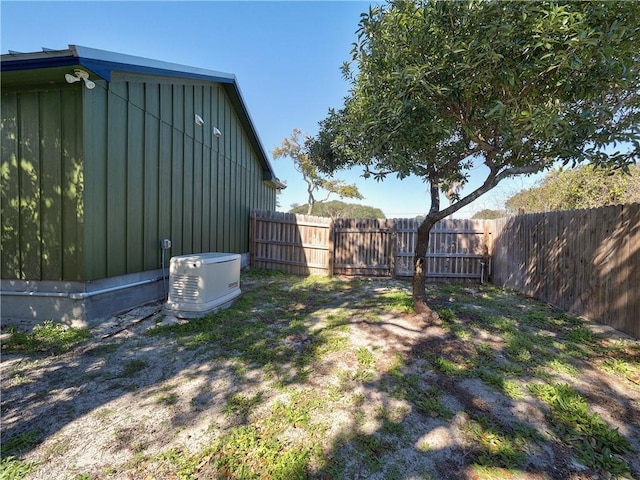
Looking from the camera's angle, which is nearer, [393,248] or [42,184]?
[42,184]

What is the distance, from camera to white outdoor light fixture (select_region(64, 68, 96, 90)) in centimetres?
362

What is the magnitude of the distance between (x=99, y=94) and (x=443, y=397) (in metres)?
5.68

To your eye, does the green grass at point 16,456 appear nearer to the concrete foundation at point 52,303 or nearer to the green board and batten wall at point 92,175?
the concrete foundation at point 52,303

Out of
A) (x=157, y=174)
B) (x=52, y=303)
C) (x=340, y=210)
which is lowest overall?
(x=52, y=303)

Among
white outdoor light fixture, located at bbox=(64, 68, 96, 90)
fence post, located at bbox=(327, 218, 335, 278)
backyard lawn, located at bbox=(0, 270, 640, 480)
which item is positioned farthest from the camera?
fence post, located at bbox=(327, 218, 335, 278)

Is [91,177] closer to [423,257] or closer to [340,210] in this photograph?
[423,257]

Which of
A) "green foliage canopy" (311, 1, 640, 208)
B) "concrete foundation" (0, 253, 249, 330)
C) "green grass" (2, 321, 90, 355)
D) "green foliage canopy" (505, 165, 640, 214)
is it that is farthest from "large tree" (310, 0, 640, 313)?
"green foliage canopy" (505, 165, 640, 214)

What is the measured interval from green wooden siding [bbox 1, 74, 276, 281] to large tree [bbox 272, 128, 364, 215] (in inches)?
699

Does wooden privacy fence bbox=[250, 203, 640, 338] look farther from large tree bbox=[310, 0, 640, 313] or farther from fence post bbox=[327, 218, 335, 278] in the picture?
large tree bbox=[310, 0, 640, 313]

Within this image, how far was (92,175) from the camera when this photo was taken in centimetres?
399

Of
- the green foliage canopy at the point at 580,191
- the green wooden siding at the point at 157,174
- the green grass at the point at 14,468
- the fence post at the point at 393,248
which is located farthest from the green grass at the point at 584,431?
the green foliage canopy at the point at 580,191

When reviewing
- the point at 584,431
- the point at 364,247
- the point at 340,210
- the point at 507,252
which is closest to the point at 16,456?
the point at 584,431

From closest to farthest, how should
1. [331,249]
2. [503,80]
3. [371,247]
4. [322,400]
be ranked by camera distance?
[322,400], [503,80], [371,247], [331,249]

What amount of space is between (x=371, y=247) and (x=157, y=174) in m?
5.59
